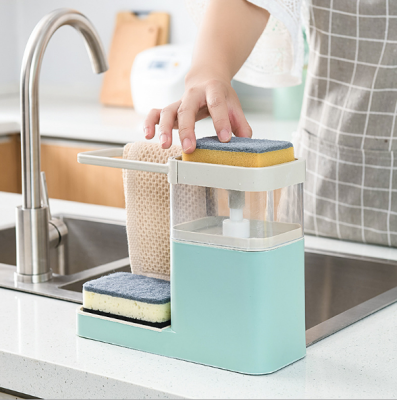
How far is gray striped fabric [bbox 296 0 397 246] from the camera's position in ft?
3.42

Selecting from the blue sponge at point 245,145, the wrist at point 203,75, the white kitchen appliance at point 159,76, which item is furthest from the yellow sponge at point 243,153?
the white kitchen appliance at point 159,76

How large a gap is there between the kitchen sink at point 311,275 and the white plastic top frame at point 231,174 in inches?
7.8

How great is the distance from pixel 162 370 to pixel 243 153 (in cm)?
21

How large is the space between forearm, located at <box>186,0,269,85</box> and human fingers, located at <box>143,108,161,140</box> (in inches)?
5.4

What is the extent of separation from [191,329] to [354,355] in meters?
0.17

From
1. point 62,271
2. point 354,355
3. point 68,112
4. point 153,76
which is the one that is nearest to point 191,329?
point 354,355

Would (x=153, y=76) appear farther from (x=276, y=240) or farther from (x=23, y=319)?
(x=276, y=240)

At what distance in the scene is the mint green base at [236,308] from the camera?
22.5 inches

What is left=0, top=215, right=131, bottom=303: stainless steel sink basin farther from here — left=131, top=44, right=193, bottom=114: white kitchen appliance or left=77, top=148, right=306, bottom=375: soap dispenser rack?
left=131, top=44, right=193, bottom=114: white kitchen appliance

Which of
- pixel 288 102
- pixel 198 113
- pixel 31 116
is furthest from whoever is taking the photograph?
pixel 288 102

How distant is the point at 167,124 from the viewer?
0.68m

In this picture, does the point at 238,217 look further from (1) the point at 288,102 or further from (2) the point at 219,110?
(1) the point at 288,102

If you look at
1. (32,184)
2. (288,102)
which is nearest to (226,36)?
(32,184)

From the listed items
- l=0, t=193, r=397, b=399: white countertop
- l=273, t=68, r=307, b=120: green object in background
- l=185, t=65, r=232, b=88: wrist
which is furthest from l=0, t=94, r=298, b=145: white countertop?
l=0, t=193, r=397, b=399: white countertop
